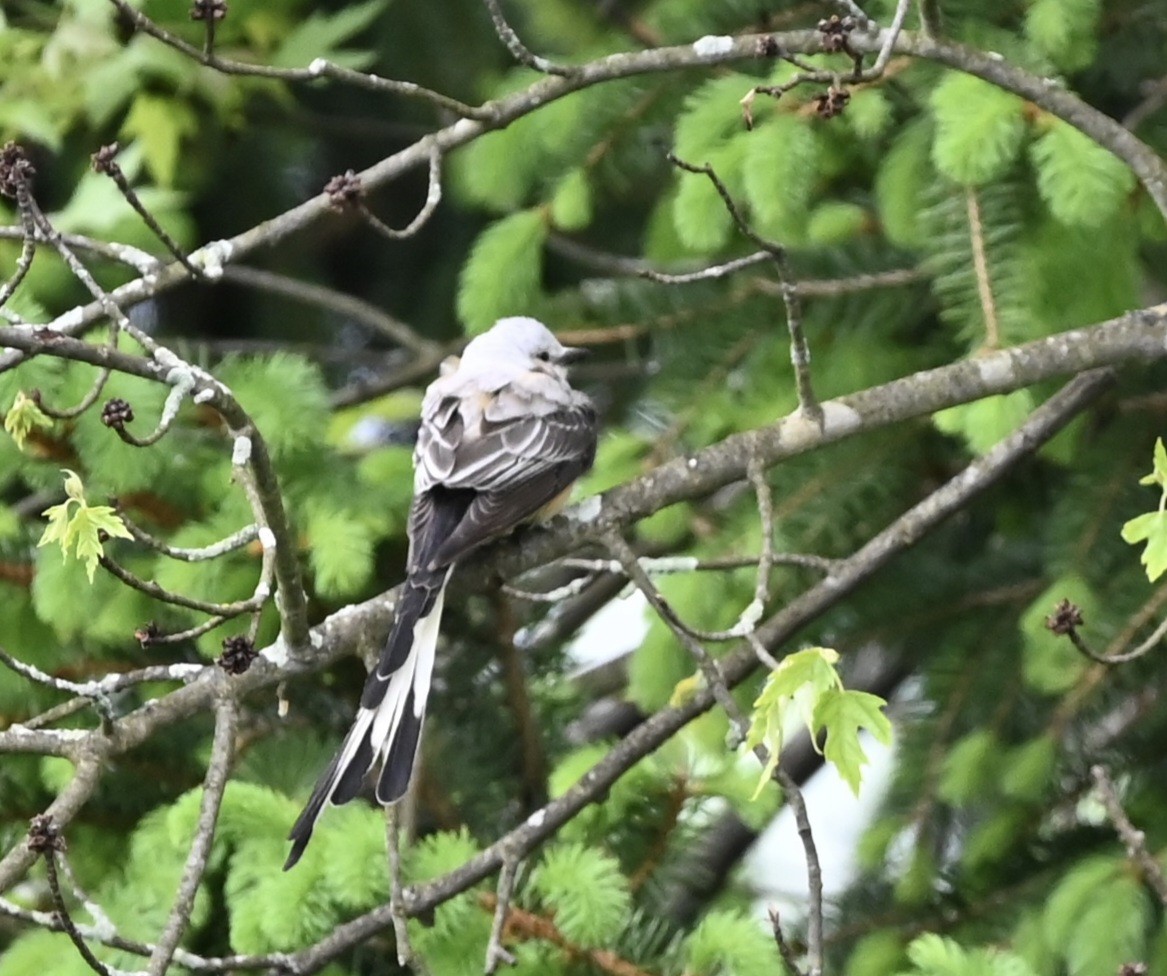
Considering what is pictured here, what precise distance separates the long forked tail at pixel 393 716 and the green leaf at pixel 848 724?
60cm

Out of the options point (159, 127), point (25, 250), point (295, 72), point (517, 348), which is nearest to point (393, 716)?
point (25, 250)

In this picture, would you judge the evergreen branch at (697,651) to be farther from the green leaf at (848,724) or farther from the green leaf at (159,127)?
the green leaf at (159,127)

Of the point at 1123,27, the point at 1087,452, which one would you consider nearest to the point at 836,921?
the point at 1087,452

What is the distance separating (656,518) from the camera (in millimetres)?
3162

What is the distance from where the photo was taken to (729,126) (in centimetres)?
→ 292

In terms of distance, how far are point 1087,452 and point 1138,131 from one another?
0.58 m

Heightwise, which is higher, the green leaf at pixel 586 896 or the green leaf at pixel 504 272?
the green leaf at pixel 504 272

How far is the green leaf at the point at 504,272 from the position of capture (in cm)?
311

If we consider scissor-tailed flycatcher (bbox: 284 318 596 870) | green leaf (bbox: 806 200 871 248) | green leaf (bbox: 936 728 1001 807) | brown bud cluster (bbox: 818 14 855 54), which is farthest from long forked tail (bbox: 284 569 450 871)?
green leaf (bbox: 806 200 871 248)

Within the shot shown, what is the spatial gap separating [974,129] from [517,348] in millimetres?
1038

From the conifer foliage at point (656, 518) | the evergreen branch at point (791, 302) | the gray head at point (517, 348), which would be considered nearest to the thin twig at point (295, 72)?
the conifer foliage at point (656, 518)

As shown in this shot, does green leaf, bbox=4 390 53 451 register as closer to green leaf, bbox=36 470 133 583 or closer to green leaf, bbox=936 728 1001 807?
green leaf, bbox=36 470 133 583

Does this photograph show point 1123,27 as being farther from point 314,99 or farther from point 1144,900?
point 314,99

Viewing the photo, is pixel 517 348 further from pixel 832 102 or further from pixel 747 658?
pixel 832 102
